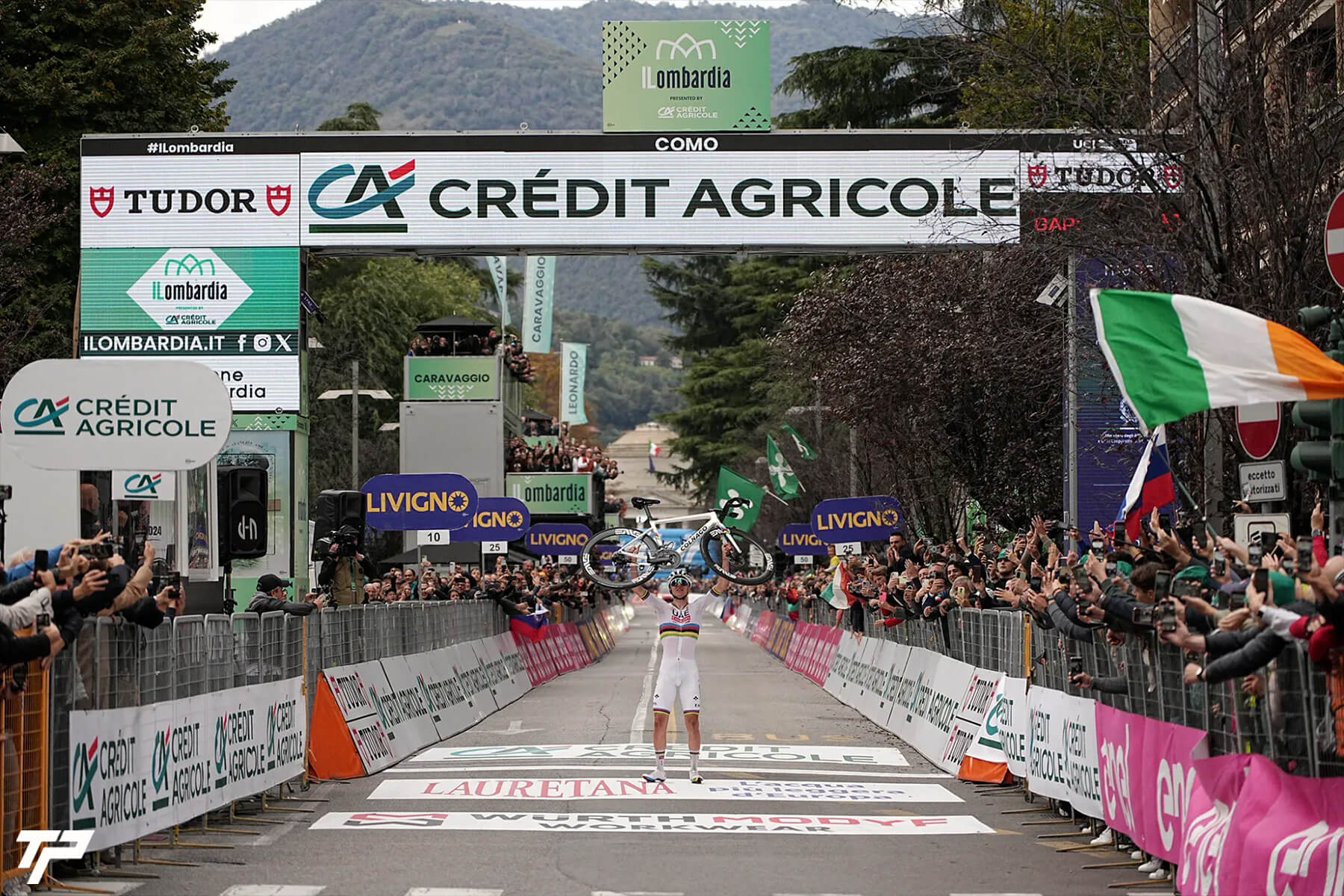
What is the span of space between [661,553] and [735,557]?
0.89 meters

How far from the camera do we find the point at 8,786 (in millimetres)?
9875

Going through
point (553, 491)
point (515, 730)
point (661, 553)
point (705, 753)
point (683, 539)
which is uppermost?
point (553, 491)

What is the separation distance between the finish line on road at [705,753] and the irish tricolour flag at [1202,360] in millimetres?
8309

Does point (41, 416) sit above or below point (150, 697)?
above

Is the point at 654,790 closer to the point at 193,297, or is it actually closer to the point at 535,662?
the point at 193,297

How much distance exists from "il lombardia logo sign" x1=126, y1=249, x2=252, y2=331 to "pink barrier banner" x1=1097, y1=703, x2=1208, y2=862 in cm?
1803

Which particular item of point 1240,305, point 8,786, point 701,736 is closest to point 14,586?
point 8,786

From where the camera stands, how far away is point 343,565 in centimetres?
2502

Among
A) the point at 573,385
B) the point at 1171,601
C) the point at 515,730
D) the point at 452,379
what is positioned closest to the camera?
the point at 1171,601

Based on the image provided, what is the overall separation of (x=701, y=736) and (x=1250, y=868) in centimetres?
1271

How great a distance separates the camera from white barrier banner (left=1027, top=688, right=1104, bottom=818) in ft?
41.7

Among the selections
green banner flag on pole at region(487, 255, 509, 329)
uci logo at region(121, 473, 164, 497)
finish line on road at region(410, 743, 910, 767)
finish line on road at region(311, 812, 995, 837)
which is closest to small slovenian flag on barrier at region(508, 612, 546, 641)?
finish line on road at region(410, 743, 910, 767)

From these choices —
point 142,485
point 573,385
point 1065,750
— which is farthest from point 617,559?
point 573,385

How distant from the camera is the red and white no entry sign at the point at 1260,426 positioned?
11.8m
